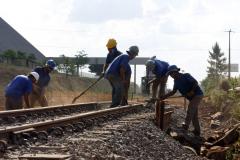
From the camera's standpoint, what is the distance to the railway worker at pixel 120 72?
567 inches

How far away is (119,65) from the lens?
14.6 m

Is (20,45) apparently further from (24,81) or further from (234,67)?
(24,81)

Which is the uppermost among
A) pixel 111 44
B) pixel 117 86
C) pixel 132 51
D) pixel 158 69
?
pixel 111 44

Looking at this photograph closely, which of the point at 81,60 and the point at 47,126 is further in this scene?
the point at 81,60

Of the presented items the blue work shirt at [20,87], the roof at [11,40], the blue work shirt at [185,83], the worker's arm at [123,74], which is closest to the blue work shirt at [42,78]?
the blue work shirt at [20,87]

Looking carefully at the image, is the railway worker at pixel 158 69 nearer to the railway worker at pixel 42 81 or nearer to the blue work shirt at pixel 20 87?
the railway worker at pixel 42 81

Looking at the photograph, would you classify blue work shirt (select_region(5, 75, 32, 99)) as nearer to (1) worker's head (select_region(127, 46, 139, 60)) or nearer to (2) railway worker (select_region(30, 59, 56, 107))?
(2) railway worker (select_region(30, 59, 56, 107))

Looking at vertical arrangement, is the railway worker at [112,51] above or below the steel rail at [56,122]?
above

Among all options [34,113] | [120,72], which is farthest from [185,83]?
[34,113]

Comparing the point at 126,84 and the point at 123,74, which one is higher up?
the point at 123,74

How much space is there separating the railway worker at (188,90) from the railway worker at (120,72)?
1.33 metres

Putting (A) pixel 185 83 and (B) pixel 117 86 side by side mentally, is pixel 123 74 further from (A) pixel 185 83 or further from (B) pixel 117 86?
(A) pixel 185 83

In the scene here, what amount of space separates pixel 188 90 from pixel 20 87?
4080 millimetres

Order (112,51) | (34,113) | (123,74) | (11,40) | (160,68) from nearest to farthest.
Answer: (34,113) < (123,74) < (160,68) < (112,51) < (11,40)
